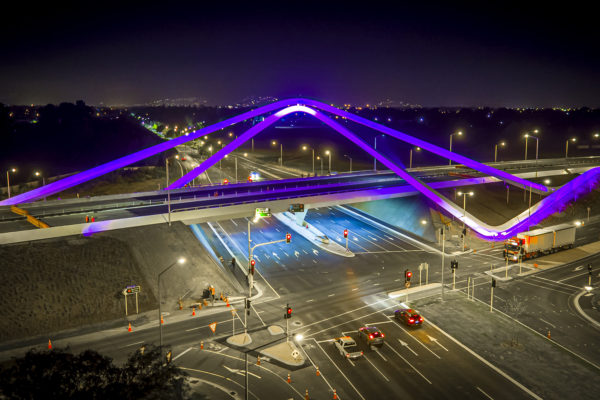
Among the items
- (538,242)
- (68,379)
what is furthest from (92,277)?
(538,242)

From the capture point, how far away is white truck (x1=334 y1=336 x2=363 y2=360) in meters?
26.4

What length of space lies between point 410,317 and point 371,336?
4521 mm

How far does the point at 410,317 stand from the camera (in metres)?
30.6

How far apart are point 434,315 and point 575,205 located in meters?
48.9

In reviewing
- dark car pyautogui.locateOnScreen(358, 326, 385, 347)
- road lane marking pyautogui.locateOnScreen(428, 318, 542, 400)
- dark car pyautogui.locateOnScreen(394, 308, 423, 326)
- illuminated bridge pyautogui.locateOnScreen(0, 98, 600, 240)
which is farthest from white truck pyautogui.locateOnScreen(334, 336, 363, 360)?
illuminated bridge pyautogui.locateOnScreen(0, 98, 600, 240)

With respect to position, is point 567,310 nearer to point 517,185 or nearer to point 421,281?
point 421,281

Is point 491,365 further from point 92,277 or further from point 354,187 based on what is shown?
point 354,187

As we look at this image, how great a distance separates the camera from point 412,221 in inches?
2362

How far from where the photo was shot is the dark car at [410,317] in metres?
30.5

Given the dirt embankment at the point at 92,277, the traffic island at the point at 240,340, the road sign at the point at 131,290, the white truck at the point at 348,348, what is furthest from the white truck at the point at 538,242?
the road sign at the point at 131,290

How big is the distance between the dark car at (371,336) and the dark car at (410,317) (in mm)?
3303

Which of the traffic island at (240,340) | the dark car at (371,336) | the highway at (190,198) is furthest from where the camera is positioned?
the highway at (190,198)

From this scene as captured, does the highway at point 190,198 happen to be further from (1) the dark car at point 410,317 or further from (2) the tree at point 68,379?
(2) the tree at point 68,379

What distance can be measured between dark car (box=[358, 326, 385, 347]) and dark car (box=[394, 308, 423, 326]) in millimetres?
3303
